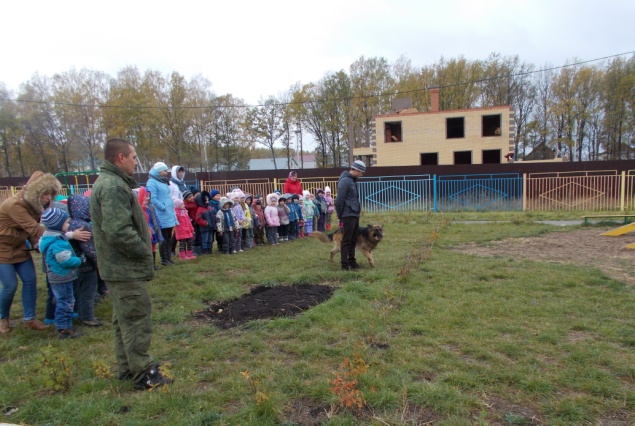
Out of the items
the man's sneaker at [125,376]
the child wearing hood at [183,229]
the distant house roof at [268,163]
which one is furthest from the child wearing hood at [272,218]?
the distant house roof at [268,163]

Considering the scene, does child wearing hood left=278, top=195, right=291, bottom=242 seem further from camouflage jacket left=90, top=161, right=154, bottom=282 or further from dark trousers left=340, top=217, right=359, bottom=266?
camouflage jacket left=90, top=161, right=154, bottom=282

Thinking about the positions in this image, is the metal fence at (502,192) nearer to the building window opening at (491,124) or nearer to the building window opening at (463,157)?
the building window opening at (463,157)

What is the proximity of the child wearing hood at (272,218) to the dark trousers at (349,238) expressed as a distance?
353cm

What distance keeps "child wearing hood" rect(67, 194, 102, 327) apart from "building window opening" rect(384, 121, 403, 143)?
29.6 meters

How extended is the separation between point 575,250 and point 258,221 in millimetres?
7410

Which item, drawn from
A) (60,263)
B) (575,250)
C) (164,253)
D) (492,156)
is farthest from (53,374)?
(492,156)

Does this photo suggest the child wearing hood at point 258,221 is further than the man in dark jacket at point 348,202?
Yes

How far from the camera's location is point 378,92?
46594 millimetres

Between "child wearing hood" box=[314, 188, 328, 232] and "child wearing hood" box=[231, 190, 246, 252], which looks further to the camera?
"child wearing hood" box=[314, 188, 328, 232]

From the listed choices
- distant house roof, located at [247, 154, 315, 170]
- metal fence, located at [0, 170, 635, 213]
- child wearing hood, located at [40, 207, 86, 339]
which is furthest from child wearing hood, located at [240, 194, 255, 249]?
distant house roof, located at [247, 154, 315, 170]

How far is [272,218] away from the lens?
10211 millimetres

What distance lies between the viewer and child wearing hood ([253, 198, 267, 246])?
33.0 ft

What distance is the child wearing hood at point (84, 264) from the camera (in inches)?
173

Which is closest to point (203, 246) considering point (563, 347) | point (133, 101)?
point (563, 347)
